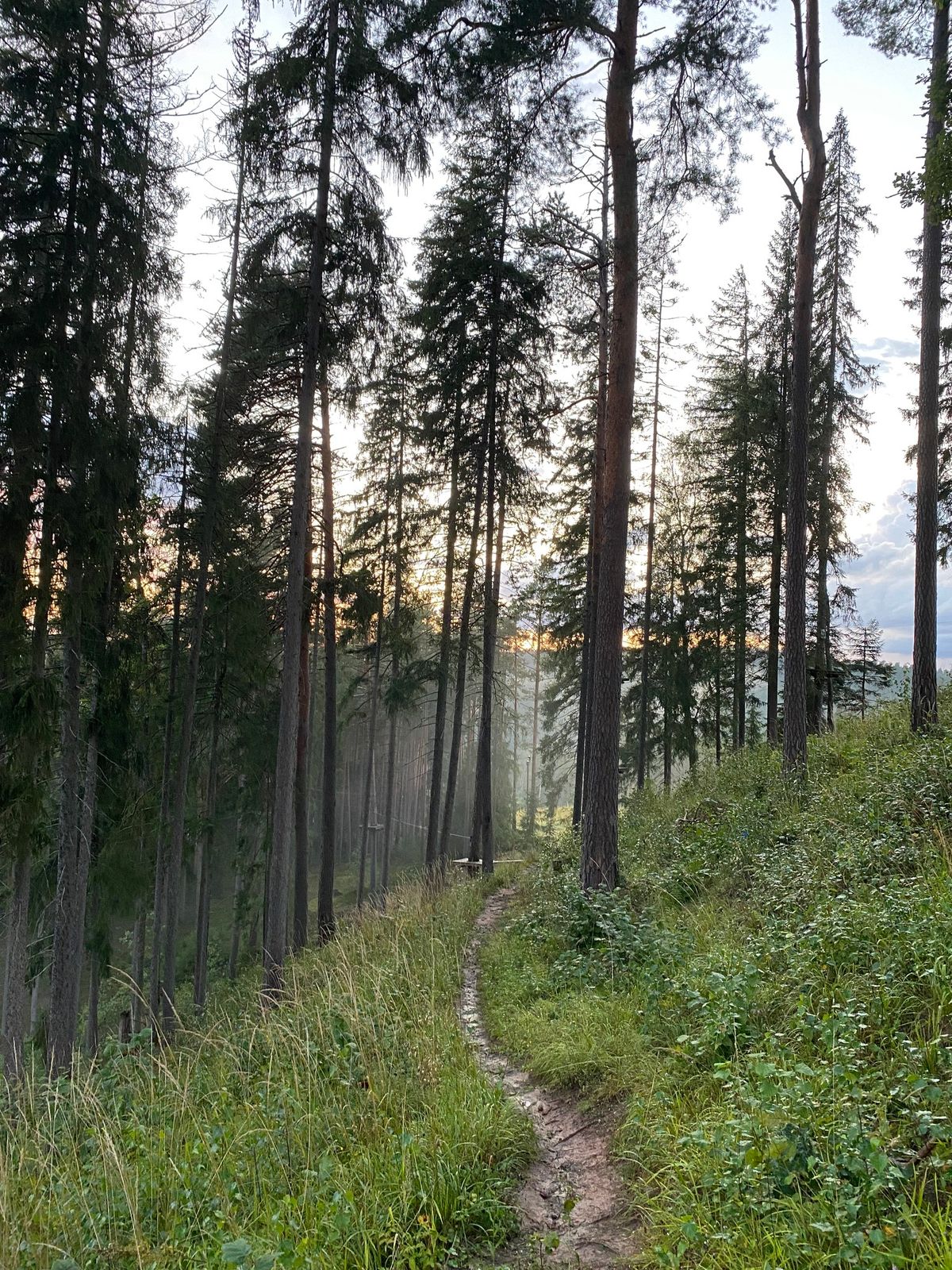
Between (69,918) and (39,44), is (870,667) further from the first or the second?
(39,44)

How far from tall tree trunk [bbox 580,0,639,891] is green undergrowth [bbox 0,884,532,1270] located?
306 cm

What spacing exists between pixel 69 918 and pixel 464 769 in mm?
40764

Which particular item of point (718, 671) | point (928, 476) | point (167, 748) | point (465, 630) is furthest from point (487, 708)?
point (718, 671)

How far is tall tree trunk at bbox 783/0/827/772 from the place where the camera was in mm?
9797

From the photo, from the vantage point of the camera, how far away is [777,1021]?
12.7 ft

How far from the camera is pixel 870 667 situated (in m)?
18.5

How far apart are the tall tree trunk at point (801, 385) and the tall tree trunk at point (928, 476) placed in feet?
4.57

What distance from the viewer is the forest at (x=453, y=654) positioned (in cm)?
321

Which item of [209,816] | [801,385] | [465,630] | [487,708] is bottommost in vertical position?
[209,816]

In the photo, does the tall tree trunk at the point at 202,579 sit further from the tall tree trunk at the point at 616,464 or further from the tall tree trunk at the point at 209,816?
the tall tree trunk at the point at 616,464

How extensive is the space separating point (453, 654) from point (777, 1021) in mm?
12322

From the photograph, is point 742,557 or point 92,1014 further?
point 742,557

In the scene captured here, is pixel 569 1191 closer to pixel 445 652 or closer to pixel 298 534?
pixel 298 534

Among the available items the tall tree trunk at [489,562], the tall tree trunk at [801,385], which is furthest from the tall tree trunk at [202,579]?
the tall tree trunk at [801,385]
